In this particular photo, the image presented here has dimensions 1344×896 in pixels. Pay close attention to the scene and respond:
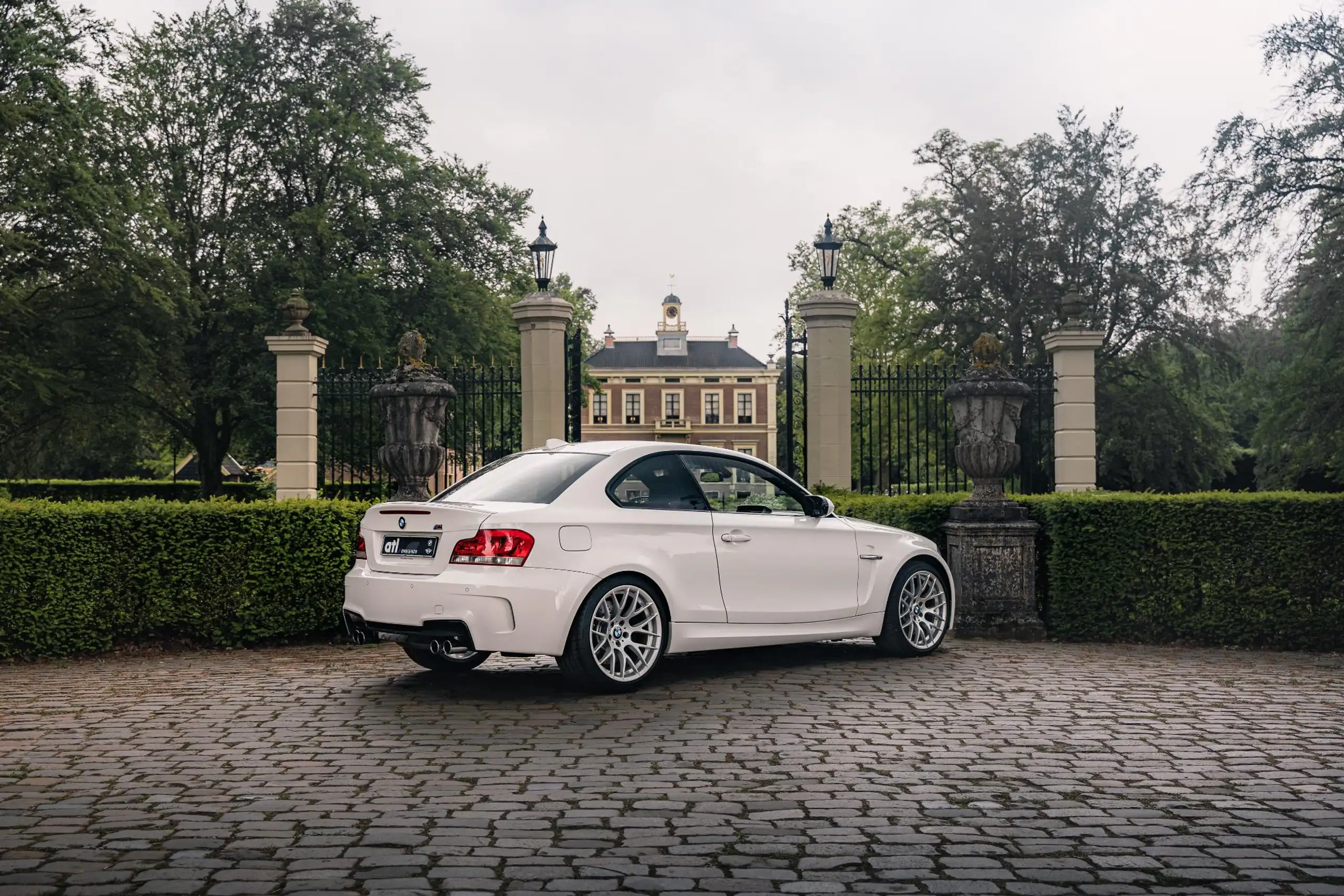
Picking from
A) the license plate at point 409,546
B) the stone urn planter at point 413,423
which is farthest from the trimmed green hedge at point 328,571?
the license plate at point 409,546

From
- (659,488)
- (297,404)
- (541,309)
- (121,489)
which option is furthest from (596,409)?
(659,488)

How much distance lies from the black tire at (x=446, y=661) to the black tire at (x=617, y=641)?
1.00 meters

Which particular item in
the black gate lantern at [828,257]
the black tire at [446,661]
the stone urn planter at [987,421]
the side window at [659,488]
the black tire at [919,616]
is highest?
the black gate lantern at [828,257]

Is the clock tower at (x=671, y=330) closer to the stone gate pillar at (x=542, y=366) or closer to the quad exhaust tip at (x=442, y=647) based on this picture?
the stone gate pillar at (x=542, y=366)

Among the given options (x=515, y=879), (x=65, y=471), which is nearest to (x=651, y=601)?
(x=515, y=879)

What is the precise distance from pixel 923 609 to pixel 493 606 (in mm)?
3591

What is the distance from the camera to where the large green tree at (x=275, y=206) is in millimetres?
26250

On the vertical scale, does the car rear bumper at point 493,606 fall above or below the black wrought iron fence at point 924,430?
below

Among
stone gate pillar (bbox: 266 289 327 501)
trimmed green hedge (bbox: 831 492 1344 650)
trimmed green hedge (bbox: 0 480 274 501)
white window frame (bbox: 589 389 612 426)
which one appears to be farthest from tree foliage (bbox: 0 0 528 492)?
white window frame (bbox: 589 389 612 426)

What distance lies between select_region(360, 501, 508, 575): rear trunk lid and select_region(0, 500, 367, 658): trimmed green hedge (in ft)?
9.13

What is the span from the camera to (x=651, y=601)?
7.34 metres

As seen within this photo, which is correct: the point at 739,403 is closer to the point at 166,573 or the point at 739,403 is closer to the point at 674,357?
the point at 674,357

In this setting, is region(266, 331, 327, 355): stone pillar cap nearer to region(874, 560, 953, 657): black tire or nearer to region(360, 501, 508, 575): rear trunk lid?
region(360, 501, 508, 575): rear trunk lid

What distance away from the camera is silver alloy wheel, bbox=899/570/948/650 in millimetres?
8875
